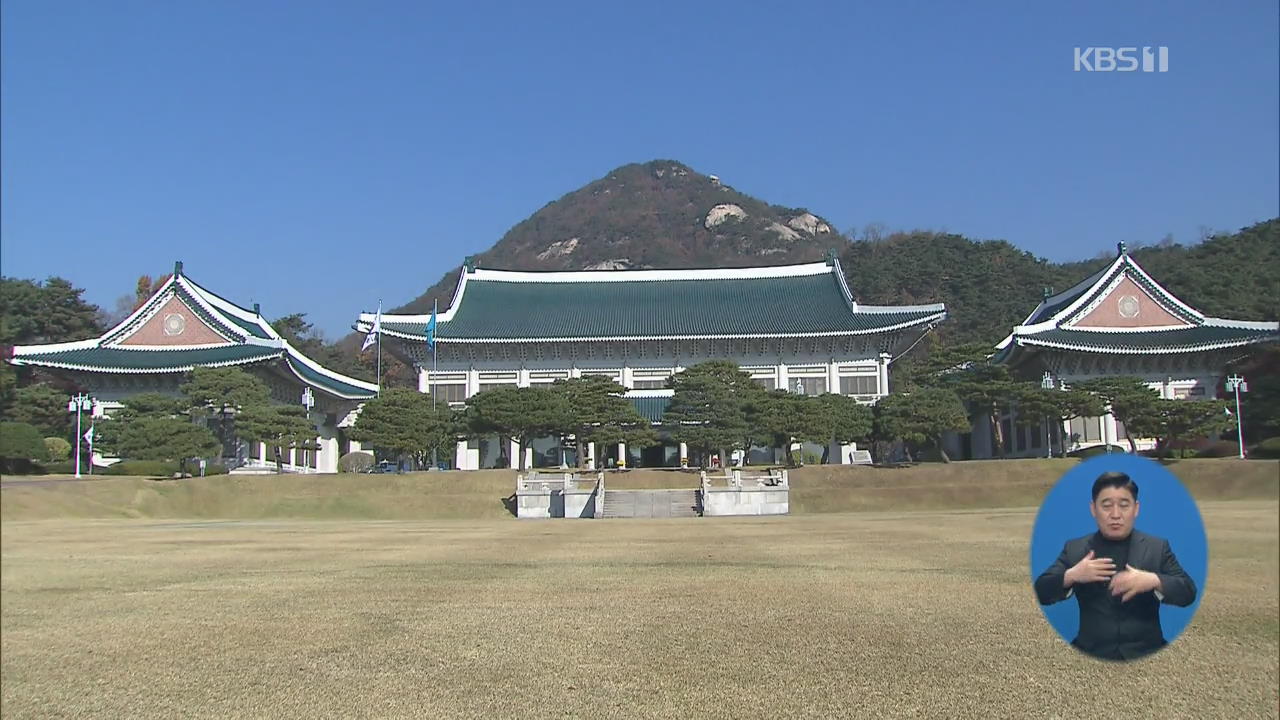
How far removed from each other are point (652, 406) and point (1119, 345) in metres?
25.0

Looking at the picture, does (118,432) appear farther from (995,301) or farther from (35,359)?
(995,301)

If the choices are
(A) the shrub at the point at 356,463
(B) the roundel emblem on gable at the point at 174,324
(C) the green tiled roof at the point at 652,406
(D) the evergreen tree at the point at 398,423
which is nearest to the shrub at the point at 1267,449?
(D) the evergreen tree at the point at 398,423

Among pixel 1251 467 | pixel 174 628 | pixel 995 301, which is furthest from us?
pixel 995 301

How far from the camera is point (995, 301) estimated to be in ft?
316

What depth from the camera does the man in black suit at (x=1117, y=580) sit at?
7.71ft

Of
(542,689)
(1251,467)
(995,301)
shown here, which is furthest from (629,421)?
(995,301)

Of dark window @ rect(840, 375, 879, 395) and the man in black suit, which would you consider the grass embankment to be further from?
the man in black suit

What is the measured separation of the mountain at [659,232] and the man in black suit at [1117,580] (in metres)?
143

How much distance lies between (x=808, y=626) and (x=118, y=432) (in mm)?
36200

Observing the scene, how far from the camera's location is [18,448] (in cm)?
960

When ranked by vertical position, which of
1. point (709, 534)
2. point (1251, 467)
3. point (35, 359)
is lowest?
point (709, 534)

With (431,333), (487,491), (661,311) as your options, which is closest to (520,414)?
(487,491)

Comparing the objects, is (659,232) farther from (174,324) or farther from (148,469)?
(148,469)

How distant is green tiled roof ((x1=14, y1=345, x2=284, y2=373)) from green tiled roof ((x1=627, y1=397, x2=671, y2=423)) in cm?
2005
